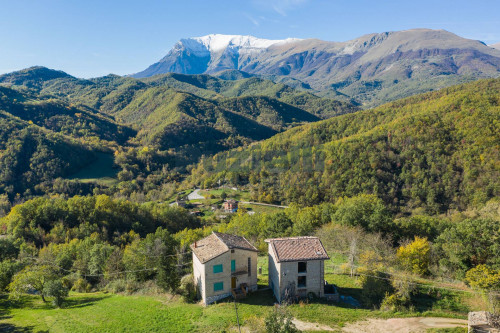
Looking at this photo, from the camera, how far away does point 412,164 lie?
118m

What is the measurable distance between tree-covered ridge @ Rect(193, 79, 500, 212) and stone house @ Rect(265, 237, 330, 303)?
8878cm

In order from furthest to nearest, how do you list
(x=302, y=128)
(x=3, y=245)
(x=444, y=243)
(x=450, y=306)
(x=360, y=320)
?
1. (x=302, y=128)
2. (x=3, y=245)
3. (x=444, y=243)
4. (x=450, y=306)
5. (x=360, y=320)

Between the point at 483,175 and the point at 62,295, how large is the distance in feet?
399

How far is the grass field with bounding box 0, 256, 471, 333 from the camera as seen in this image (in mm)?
23484

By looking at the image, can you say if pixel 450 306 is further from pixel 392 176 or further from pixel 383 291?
pixel 392 176

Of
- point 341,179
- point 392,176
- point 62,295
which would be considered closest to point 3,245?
point 62,295

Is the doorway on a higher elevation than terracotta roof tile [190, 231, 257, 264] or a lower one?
lower

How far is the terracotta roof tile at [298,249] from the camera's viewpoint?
87.2 feet

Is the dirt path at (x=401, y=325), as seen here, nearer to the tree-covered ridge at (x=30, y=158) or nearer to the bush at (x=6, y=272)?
the bush at (x=6, y=272)

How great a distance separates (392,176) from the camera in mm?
118125

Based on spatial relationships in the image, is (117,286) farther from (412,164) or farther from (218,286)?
(412,164)

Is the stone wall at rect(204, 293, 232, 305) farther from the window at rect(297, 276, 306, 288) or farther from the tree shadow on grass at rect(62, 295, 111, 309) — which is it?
the tree shadow on grass at rect(62, 295, 111, 309)

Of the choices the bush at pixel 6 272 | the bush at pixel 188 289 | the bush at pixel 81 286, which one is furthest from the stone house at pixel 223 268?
the bush at pixel 6 272

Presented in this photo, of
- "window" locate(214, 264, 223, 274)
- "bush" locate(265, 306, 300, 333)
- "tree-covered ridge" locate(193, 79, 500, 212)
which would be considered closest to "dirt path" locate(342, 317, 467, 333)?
"bush" locate(265, 306, 300, 333)
